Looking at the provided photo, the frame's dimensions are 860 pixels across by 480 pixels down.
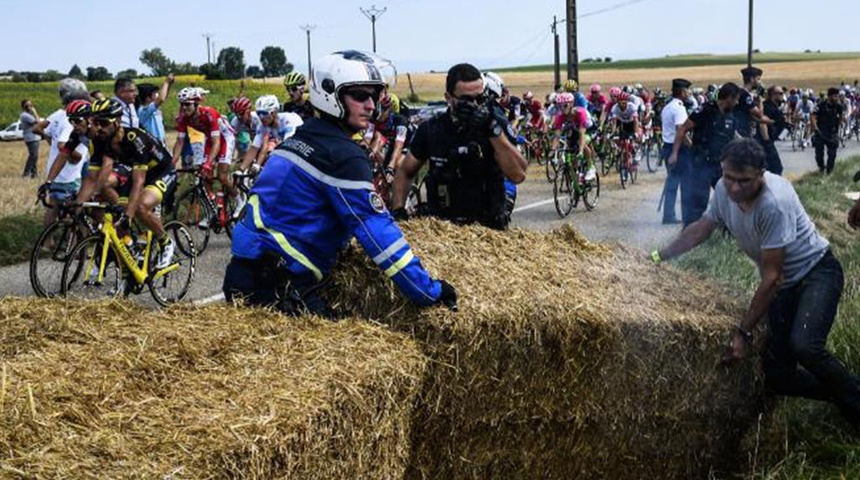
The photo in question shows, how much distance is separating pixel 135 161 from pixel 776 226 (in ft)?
17.8

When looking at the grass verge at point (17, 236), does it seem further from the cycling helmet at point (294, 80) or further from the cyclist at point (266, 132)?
the cycling helmet at point (294, 80)

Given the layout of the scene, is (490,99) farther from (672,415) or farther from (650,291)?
(672,415)

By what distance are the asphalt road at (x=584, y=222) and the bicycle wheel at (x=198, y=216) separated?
16 cm

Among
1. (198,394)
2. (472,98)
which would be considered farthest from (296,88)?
(198,394)

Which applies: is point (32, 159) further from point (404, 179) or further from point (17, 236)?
point (404, 179)

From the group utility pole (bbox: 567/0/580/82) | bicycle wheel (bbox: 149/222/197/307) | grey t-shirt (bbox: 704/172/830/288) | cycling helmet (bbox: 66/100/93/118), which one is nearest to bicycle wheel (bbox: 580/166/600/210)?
bicycle wheel (bbox: 149/222/197/307)

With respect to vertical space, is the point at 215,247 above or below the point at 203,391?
below

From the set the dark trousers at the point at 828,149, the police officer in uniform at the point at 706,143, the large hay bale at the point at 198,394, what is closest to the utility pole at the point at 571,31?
the dark trousers at the point at 828,149

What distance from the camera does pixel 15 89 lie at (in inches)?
2680

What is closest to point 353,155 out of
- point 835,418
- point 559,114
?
point 835,418

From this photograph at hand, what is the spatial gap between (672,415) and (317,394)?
238cm

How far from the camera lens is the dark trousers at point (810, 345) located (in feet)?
17.5

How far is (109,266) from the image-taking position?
8.77 m

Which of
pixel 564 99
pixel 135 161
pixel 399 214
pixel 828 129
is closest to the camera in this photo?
pixel 399 214
